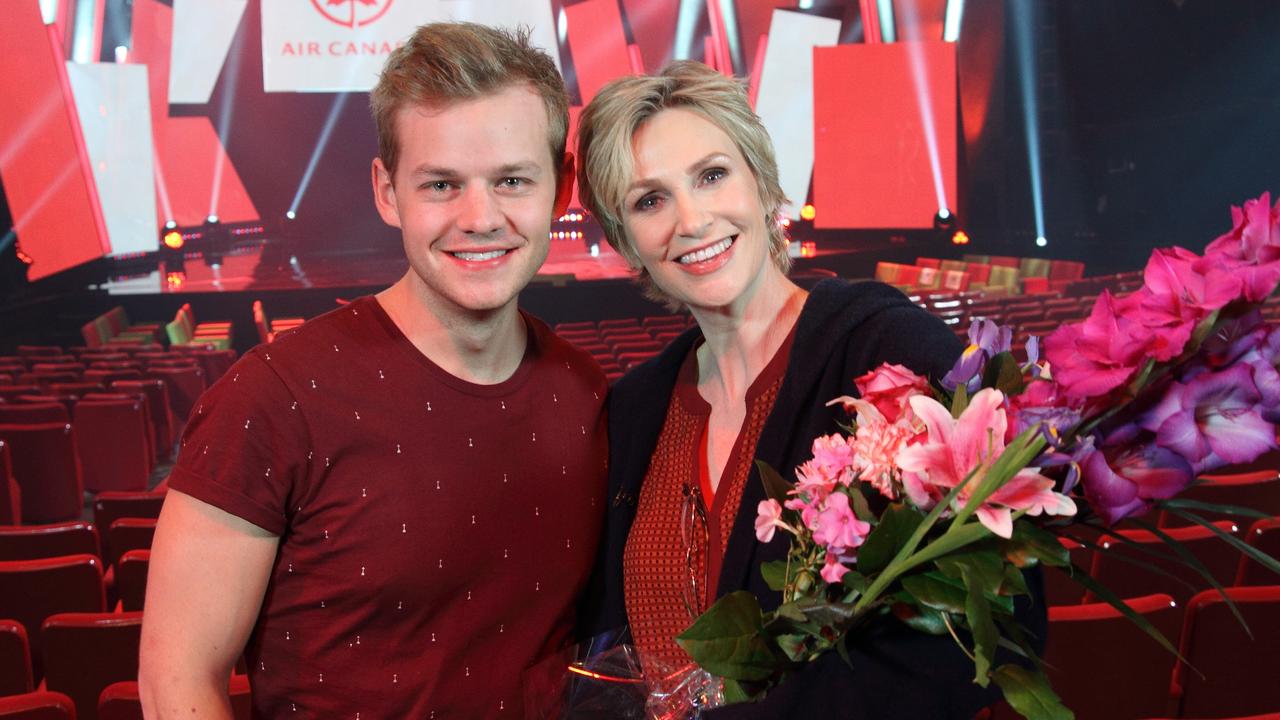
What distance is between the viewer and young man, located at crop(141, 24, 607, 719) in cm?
140

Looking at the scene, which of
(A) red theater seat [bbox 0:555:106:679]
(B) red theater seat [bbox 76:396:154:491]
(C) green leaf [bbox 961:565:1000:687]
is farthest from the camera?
(B) red theater seat [bbox 76:396:154:491]

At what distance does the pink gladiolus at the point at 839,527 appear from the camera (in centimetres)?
87

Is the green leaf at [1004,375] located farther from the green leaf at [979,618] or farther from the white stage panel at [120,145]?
the white stage panel at [120,145]

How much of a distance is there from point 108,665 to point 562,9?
14.9 m

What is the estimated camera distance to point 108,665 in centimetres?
265

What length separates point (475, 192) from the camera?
5.02 ft

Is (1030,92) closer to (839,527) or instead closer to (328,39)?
(328,39)

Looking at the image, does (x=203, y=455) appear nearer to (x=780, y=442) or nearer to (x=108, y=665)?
(x=780, y=442)

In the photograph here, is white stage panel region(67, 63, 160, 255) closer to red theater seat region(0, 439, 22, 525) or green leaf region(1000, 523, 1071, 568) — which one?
red theater seat region(0, 439, 22, 525)

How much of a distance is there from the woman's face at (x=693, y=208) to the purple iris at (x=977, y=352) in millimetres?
Answer: 810

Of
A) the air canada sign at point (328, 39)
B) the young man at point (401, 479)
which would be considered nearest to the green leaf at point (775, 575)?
the young man at point (401, 479)

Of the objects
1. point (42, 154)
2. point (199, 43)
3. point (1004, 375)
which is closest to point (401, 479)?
point (1004, 375)

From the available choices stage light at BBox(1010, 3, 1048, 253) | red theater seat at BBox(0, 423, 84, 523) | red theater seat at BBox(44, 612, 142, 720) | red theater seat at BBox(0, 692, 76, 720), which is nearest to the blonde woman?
red theater seat at BBox(0, 692, 76, 720)

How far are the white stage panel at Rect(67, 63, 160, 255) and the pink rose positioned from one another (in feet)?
54.0
